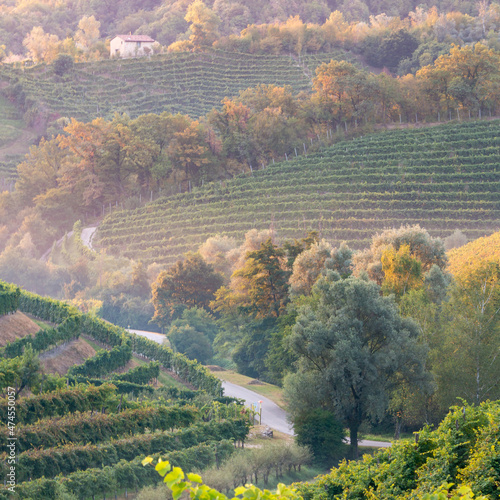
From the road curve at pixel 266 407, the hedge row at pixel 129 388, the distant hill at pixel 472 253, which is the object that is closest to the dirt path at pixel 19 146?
the road curve at pixel 266 407

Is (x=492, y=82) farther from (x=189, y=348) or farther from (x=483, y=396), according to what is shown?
(x=483, y=396)

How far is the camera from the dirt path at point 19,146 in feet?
304

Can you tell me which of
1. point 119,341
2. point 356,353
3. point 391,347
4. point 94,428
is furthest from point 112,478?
point 119,341

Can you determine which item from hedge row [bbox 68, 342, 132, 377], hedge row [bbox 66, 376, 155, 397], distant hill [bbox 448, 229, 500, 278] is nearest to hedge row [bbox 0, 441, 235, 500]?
hedge row [bbox 66, 376, 155, 397]

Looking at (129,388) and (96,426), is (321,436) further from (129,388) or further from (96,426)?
(96,426)

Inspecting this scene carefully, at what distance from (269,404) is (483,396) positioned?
11706 millimetres

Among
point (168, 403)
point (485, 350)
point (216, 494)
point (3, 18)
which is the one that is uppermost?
point (3, 18)

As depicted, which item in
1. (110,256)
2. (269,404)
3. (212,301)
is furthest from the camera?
(110,256)

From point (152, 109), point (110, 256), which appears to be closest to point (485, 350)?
point (110, 256)

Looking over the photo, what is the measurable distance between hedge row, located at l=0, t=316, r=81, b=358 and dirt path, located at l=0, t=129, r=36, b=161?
214 ft

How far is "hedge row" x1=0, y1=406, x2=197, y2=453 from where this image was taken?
821 inches

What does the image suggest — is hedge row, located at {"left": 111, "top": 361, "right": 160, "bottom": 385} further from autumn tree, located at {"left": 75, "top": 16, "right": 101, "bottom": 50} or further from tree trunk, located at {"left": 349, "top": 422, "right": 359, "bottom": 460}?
autumn tree, located at {"left": 75, "top": 16, "right": 101, "bottom": 50}

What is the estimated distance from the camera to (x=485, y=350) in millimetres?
29062

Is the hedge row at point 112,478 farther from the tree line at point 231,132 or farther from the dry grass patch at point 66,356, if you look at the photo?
the tree line at point 231,132
